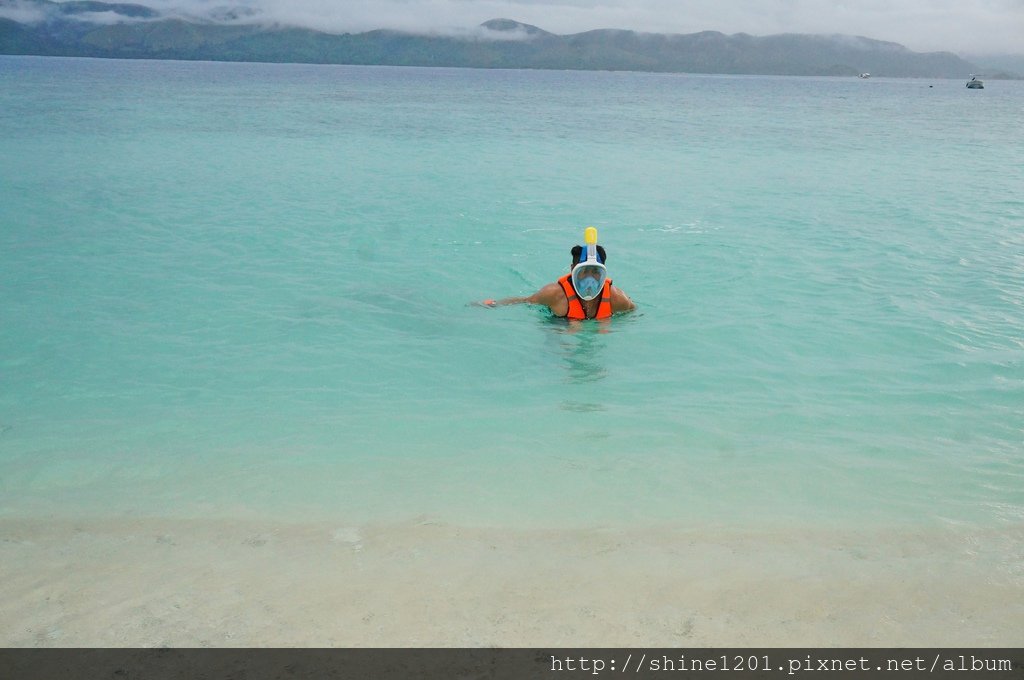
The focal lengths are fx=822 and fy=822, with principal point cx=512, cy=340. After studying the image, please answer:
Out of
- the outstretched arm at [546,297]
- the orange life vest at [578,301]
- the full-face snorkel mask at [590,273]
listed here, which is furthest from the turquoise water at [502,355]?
the full-face snorkel mask at [590,273]

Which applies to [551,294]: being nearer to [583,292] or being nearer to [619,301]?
[583,292]

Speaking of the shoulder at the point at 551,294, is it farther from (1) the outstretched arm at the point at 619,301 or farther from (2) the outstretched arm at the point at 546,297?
(1) the outstretched arm at the point at 619,301

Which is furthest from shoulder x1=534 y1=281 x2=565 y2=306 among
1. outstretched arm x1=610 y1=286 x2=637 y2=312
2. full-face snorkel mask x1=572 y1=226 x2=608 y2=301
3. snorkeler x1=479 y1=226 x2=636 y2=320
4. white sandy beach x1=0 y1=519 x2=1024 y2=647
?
white sandy beach x1=0 y1=519 x2=1024 y2=647

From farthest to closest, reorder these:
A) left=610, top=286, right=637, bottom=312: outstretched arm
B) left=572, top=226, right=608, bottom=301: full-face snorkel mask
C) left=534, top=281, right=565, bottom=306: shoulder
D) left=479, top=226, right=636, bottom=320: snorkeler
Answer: left=610, top=286, right=637, bottom=312: outstretched arm, left=534, top=281, right=565, bottom=306: shoulder, left=479, top=226, right=636, bottom=320: snorkeler, left=572, top=226, right=608, bottom=301: full-face snorkel mask

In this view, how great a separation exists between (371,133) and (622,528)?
1163 inches

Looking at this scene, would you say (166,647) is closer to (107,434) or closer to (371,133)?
(107,434)

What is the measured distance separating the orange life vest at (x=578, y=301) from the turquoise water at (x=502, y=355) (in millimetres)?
146

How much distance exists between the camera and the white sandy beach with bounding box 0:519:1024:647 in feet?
12.2

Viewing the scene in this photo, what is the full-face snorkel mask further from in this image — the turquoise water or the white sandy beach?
the white sandy beach

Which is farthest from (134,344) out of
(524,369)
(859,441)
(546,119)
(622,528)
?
(546,119)

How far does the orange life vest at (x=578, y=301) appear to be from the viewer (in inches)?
324

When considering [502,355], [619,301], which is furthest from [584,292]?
[502,355]

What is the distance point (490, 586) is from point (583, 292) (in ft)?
14.6

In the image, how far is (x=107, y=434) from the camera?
622 cm
